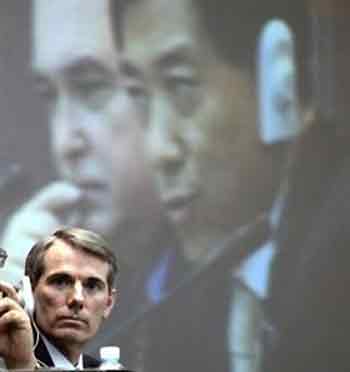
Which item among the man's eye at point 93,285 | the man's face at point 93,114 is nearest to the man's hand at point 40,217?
the man's face at point 93,114

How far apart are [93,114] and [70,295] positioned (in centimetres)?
416

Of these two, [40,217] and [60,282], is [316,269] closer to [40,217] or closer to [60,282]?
[40,217]

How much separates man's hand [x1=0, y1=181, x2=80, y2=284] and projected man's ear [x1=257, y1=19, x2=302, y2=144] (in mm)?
1007

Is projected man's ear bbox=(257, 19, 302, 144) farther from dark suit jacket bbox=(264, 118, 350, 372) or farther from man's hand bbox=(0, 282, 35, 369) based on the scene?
man's hand bbox=(0, 282, 35, 369)

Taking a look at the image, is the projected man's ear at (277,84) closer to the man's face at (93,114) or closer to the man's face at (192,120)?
Answer: the man's face at (192,120)

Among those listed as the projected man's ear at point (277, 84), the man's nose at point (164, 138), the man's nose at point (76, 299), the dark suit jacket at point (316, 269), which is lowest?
the man's nose at point (76, 299)

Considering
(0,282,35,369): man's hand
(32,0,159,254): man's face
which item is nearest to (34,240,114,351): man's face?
(0,282,35,369): man's hand

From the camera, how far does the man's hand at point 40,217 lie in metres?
6.20

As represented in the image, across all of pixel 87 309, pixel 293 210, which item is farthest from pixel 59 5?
pixel 87 309

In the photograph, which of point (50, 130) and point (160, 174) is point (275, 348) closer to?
point (160, 174)

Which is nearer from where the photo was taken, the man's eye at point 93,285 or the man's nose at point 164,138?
the man's eye at point 93,285

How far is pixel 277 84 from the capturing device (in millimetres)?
6770

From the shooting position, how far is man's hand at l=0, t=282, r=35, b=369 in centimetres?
210

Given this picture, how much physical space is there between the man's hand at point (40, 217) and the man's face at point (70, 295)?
3747 millimetres
